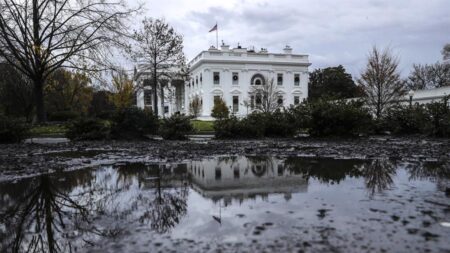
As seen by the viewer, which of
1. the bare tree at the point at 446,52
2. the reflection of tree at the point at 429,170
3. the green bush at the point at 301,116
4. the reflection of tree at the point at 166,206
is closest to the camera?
the reflection of tree at the point at 166,206

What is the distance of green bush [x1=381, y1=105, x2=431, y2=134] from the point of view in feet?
65.9

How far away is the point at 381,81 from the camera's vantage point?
119ft

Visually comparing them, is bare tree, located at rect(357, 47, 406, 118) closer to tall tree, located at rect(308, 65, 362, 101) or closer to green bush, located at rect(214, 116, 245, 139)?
green bush, located at rect(214, 116, 245, 139)

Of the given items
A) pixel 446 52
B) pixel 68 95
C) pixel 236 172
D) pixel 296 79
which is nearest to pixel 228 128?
pixel 236 172

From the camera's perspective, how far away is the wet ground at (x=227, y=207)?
11.7 feet

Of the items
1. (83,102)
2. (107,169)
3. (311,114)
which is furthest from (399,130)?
(83,102)

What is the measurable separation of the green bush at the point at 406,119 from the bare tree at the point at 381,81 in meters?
13.7

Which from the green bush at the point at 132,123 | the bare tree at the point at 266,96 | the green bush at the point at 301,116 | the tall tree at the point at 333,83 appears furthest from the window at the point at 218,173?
the tall tree at the point at 333,83

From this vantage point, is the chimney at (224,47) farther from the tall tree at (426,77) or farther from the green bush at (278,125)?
the green bush at (278,125)

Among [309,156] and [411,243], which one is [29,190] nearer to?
[411,243]

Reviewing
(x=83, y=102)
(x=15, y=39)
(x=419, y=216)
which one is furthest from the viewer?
(x=83, y=102)

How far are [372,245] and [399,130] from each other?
20.2 m

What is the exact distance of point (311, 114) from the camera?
1830 centimetres

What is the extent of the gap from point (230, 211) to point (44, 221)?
6.90 ft
